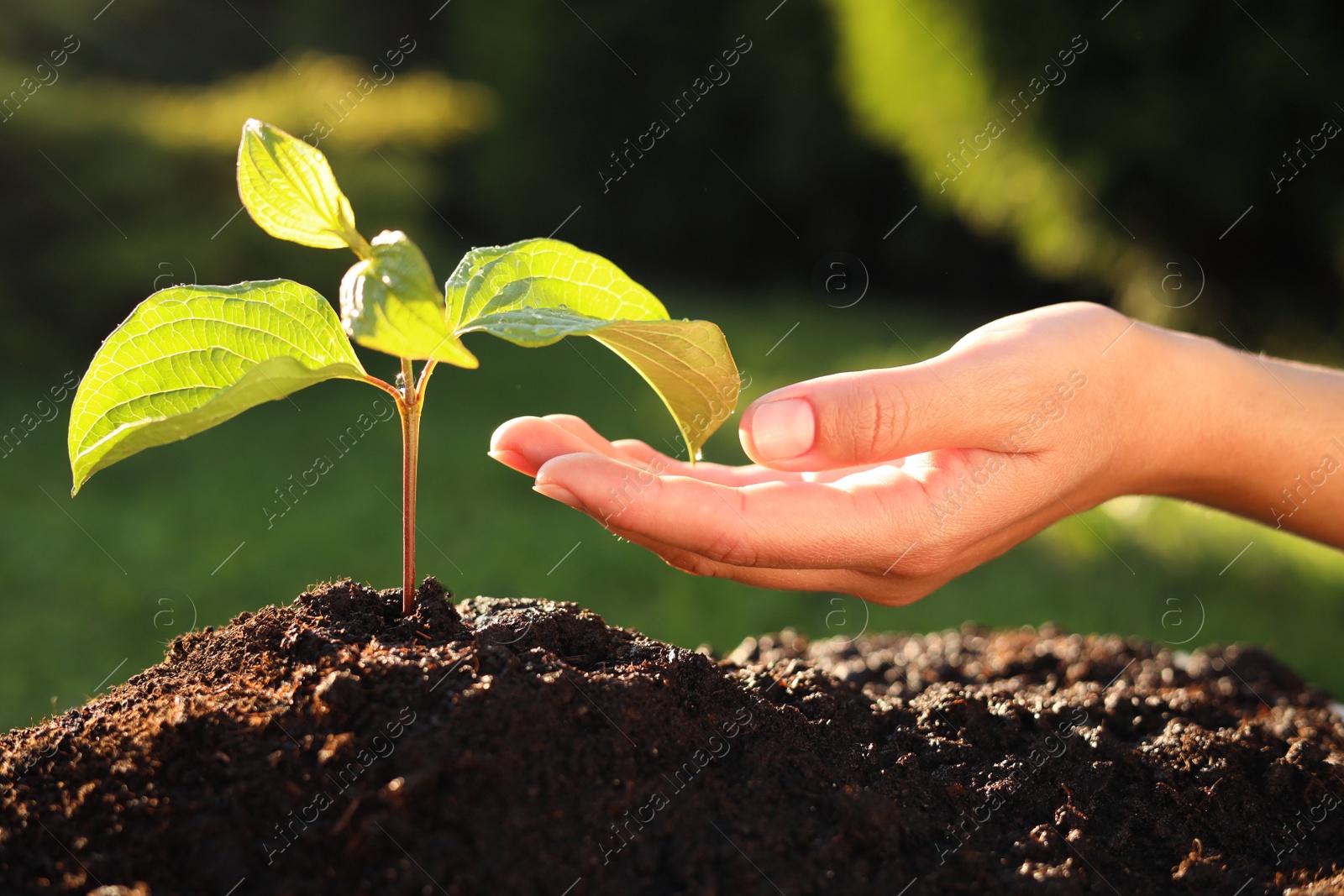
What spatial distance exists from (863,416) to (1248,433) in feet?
2.60

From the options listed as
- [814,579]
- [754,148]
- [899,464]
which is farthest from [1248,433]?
[754,148]

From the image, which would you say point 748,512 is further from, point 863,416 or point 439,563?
point 439,563

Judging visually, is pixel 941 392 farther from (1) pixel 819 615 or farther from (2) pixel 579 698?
(1) pixel 819 615

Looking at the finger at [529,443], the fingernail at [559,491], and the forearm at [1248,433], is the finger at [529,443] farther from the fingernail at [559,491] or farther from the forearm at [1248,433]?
the forearm at [1248,433]

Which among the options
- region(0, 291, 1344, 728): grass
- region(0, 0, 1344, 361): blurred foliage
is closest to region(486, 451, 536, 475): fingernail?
region(0, 291, 1344, 728): grass

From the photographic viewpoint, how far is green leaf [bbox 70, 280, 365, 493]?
879 mm

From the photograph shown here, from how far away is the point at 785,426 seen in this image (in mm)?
1046

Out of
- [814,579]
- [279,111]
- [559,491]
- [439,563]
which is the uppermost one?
[279,111]

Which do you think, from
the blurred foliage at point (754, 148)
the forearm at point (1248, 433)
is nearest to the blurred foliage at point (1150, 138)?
the blurred foliage at point (754, 148)

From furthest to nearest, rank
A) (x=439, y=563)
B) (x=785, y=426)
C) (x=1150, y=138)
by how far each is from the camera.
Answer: (x=1150, y=138), (x=439, y=563), (x=785, y=426)

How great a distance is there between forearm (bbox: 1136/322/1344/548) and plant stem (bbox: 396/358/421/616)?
1.03 m

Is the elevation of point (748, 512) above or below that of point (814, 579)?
above

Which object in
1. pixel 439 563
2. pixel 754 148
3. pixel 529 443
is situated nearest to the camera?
pixel 529 443

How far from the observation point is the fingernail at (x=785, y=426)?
3.42ft
